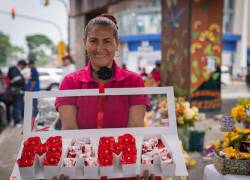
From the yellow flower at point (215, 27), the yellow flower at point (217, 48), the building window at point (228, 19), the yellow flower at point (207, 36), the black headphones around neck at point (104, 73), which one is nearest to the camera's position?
the black headphones around neck at point (104, 73)

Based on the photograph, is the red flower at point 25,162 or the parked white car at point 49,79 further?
the parked white car at point 49,79

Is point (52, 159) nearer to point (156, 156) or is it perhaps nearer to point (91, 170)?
point (91, 170)

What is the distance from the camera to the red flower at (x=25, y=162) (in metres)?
1.66

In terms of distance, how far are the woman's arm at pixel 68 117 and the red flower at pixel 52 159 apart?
0.26 meters

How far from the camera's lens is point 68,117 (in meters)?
1.97

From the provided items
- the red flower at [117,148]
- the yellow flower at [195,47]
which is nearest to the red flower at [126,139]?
the red flower at [117,148]

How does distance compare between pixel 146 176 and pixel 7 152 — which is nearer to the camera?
pixel 146 176

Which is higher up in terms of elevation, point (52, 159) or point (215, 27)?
point (215, 27)

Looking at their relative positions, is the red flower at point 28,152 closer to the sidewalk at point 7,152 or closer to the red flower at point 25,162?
the red flower at point 25,162

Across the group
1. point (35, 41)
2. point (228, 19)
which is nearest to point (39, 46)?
point (35, 41)

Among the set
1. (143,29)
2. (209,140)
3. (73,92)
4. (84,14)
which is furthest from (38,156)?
(143,29)

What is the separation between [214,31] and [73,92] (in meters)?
9.18

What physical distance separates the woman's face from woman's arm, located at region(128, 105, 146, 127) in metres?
0.29

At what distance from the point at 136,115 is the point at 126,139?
0.21 m
